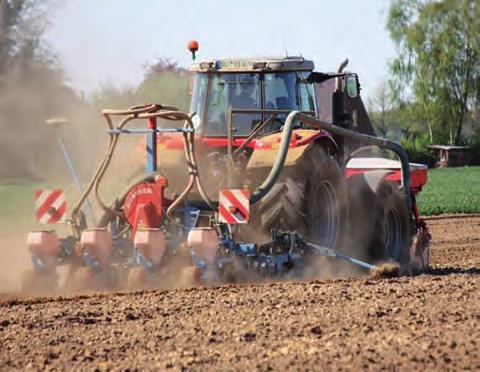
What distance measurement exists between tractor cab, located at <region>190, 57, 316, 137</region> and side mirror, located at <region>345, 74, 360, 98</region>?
368mm

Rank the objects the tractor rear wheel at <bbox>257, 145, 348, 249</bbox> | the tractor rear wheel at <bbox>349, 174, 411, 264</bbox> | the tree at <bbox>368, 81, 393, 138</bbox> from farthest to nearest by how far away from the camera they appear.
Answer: the tree at <bbox>368, 81, 393, 138</bbox>, the tractor rear wheel at <bbox>349, 174, 411, 264</bbox>, the tractor rear wheel at <bbox>257, 145, 348, 249</bbox>

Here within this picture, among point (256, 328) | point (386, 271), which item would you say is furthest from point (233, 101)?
point (256, 328)

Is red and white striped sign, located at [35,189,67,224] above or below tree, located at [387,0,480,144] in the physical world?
below

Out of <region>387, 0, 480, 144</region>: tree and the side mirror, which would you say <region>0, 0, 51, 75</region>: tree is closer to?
the side mirror

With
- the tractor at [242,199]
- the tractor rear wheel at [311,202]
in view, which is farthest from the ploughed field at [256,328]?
the tractor rear wheel at [311,202]

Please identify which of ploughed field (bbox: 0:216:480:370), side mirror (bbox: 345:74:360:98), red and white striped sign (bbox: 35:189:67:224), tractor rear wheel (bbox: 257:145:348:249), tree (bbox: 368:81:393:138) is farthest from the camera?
tree (bbox: 368:81:393:138)

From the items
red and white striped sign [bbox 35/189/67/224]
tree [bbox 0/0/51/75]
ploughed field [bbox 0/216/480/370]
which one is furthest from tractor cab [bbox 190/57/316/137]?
tree [bbox 0/0/51/75]

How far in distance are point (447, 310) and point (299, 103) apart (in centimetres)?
368

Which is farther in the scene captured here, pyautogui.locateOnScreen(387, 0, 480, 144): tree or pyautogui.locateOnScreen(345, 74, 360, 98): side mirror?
pyautogui.locateOnScreen(387, 0, 480, 144): tree

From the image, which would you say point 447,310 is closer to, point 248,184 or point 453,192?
point 248,184

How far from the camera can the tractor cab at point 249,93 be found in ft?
35.5

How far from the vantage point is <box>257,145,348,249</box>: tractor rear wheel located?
10.0 meters

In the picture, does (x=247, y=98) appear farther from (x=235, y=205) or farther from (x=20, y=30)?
(x=20, y=30)

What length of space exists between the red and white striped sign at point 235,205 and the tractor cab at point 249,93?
1345 millimetres
